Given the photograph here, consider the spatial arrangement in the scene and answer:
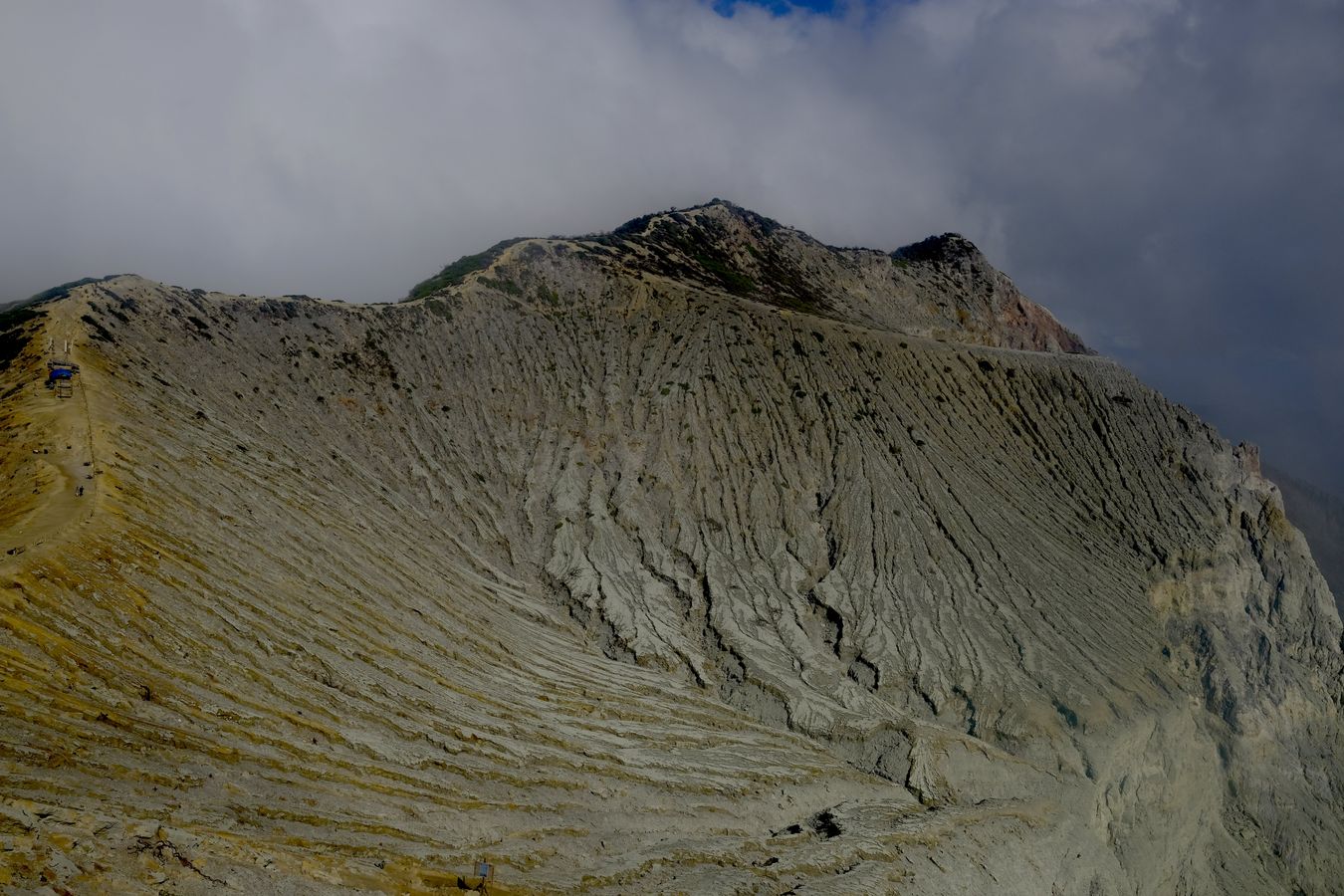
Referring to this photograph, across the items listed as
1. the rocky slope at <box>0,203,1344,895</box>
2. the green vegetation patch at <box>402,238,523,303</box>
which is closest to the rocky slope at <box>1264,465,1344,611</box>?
the rocky slope at <box>0,203,1344,895</box>

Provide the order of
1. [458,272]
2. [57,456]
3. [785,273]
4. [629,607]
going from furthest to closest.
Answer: [785,273] < [458,272] < [629,607] < [57,456]

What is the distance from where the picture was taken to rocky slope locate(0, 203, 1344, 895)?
1880 cm

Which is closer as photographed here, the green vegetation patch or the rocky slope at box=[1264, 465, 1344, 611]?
the green vegetation patch

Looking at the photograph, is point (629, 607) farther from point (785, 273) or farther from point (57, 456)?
→ point (785, 273)

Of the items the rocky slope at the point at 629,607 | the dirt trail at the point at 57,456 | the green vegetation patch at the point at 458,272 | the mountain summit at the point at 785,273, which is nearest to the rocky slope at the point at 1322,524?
the mountain summit at the point at 785,273

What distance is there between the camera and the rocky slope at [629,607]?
18797mm

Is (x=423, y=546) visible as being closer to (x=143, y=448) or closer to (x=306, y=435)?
(x=306, y=435)

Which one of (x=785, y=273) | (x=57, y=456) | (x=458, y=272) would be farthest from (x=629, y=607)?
(x=785, y=273)

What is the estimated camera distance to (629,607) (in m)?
40.1

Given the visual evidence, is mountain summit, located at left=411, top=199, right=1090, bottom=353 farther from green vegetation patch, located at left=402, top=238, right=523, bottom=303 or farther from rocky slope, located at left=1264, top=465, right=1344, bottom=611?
rocky slope, located at left=1264, top=465, right=1344, bottom=611

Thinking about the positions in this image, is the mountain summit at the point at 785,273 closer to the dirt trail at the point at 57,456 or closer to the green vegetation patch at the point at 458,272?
the green vegetation patch at the point at 458,272

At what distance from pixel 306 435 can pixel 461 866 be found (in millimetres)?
29220

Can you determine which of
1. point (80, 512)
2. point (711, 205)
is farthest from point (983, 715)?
point (711, 205)

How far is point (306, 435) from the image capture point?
40.7 meters
